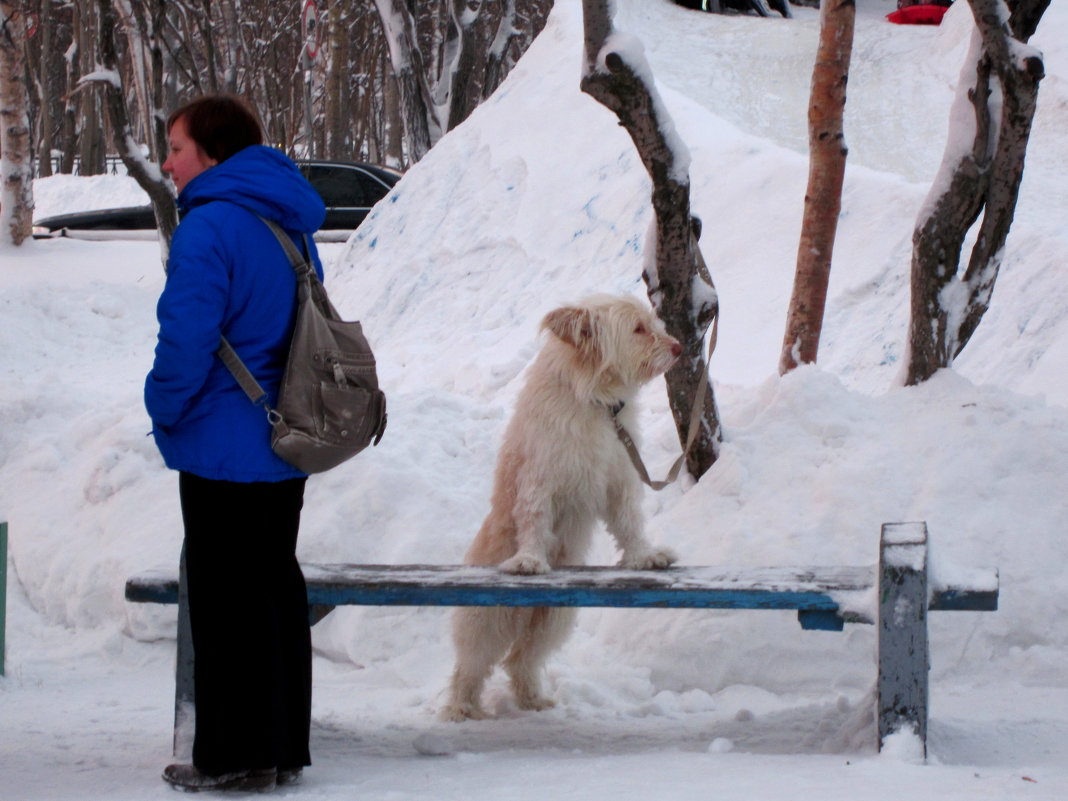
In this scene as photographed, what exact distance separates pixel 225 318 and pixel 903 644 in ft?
6.66

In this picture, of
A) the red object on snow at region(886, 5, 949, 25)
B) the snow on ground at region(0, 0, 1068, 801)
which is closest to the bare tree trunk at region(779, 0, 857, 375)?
the snow on ground at region(0, 0, 1068, 801)

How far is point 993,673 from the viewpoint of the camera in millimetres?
4520

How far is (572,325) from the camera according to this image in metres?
3.85

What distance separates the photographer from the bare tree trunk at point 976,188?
17.2ft

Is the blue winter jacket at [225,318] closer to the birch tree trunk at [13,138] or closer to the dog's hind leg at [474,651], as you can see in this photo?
the dog's hind leg at [474,651]

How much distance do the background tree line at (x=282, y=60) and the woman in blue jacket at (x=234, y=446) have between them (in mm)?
7255

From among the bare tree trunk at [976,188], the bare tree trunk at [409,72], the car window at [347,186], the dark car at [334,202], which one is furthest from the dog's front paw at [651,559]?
the car window at [347,186]

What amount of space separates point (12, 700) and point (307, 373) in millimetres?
2458

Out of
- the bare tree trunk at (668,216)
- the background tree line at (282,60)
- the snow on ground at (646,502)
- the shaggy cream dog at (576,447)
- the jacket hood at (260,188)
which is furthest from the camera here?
the background tree line at (282,60)

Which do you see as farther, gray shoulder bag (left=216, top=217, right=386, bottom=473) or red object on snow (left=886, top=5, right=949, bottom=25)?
red object on snow (left=886, top=5, right=949, bottom=25)

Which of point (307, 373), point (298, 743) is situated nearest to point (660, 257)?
point (307, 373)

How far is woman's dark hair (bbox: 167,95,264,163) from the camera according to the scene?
3223mm

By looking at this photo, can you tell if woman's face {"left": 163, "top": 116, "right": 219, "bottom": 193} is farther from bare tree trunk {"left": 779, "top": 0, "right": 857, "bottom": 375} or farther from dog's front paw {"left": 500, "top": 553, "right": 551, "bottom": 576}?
bare tree trunk {"left": 779, "top": 0, "right": 857, "bottom": 375}

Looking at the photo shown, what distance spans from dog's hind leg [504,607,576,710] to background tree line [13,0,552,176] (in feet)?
23.2
